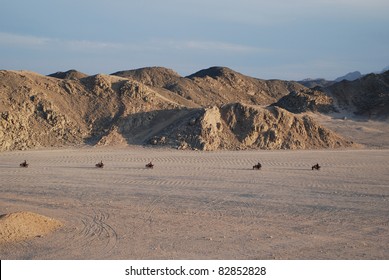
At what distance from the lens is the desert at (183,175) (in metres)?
9.20

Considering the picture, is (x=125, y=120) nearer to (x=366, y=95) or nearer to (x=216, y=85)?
(x=366, y=95)

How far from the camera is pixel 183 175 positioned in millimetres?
18906

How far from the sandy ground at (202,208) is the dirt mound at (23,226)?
0.18 meters

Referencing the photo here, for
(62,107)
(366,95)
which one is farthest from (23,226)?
(366,95)

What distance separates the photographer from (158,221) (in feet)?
35.9

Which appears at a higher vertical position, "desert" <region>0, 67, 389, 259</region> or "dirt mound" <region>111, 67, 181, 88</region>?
"dirt mound" <region>111, 67, 181, 88</region>

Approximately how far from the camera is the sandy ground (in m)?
8.72

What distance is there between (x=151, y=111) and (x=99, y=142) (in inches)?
205

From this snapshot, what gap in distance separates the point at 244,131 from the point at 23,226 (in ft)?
78.2

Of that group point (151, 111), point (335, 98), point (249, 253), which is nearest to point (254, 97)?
point (335, 98)

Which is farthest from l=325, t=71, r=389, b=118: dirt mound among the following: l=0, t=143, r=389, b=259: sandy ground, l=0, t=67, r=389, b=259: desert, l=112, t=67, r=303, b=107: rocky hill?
l=0, t=143, r=389, b=259: sandy ground

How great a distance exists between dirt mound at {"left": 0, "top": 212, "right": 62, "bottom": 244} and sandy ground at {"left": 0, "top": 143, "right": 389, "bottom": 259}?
18cm

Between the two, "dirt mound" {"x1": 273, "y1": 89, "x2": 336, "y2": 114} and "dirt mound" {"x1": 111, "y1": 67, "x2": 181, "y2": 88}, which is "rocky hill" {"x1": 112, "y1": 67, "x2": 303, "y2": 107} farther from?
"dirt mound" {"x1": 273, "y1": 89, "x2": 336, "y2": 114}

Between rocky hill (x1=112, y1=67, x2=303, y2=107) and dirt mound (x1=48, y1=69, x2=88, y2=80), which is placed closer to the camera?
rocky hill (x1=112, y1=67, x2=303, y2=107)
